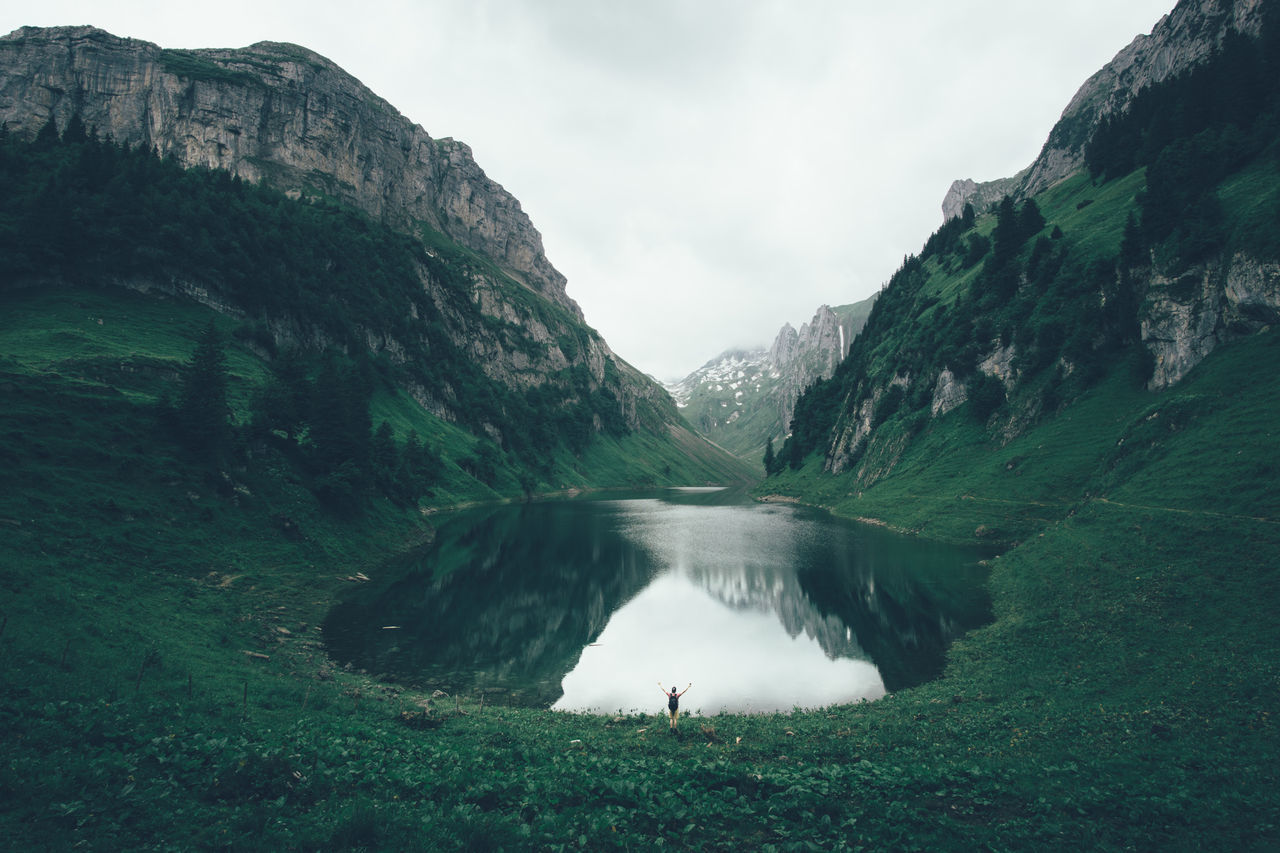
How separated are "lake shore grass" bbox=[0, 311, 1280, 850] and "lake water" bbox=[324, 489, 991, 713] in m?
3.14

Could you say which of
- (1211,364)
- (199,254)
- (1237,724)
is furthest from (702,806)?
(199,254)

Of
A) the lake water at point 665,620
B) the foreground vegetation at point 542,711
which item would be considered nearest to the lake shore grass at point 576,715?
the foreground vegetation at point 542,711

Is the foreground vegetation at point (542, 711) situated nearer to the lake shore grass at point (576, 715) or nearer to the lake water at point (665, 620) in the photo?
the lake shore grass at point (576, 715)

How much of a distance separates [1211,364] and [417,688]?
8167cm

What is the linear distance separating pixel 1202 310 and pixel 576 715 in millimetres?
80532

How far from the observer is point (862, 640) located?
1569 inches

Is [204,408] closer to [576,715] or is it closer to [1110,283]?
[576,715]

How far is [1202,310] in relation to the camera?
60.4m

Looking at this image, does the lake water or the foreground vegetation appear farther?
the lake water

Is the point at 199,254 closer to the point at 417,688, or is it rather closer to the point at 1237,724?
the point at 417,688

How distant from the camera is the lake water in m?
32.7

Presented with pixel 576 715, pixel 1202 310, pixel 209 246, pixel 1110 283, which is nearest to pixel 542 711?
pixel 576 715

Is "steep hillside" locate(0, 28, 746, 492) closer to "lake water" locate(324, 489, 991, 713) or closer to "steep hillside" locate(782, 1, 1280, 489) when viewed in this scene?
"lake water" locate(324, 489, 991, 713)

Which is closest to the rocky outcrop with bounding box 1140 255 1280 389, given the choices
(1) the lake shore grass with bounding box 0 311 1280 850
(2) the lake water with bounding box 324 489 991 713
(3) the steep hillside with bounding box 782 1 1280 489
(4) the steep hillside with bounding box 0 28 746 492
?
(3) the steep hillside with bounding box 782 1 1280 489
